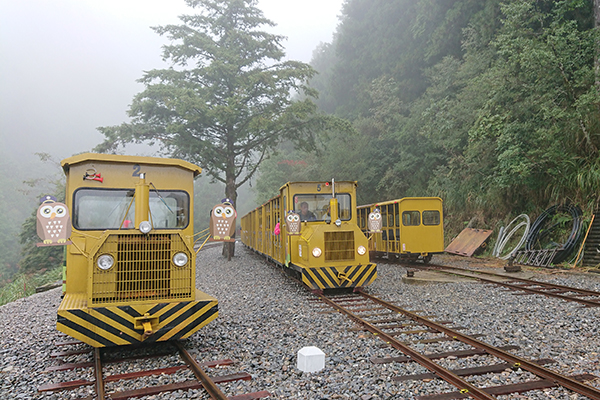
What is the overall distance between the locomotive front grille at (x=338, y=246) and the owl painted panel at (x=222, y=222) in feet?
12.3

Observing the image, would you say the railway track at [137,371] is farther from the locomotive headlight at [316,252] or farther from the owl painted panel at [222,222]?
the locomotive headlight at [316,252]

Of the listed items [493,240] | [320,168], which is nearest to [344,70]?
[320,168]

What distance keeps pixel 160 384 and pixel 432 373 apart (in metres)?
2.85

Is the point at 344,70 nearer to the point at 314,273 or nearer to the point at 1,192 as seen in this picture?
the point at 314,273

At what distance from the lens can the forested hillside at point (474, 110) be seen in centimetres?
1305

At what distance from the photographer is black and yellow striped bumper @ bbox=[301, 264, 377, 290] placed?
8672 millimetres

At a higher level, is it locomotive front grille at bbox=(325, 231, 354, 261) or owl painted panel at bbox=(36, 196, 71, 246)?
owl painted panel at bbox=(36, 196, 71, 246)

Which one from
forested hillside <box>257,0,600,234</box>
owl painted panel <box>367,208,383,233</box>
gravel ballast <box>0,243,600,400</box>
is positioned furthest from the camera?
forested hillside <box>257,0,600,234</box>

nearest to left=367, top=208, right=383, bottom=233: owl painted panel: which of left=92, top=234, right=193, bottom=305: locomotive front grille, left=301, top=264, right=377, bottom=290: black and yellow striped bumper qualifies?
left=301, top=264, right=377, bottom=290: black and yellow striped bumper

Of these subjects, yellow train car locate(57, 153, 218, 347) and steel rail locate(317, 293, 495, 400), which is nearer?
steel rail locate(317, 293, 495, 400)

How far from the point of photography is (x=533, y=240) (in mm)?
13953

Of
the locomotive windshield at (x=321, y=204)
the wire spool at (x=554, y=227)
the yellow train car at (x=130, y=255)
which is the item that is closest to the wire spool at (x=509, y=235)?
the wire spool at (x=554, y=227)

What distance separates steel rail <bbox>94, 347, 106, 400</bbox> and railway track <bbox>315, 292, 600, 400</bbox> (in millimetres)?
2890

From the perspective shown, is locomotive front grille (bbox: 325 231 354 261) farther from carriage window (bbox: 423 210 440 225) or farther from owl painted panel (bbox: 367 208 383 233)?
carriage window (bbox: 423 210 440 225)
